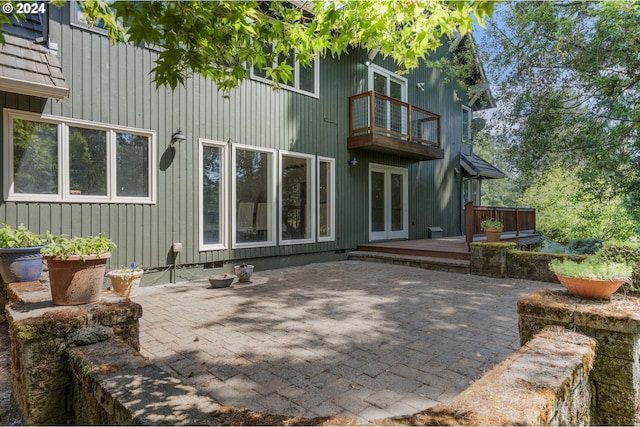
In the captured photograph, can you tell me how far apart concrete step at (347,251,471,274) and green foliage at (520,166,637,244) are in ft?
10.1

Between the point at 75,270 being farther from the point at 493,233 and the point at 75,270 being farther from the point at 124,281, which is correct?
the point at 493,233

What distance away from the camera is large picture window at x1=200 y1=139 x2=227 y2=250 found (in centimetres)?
640

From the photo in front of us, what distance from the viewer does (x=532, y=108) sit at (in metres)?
7.93

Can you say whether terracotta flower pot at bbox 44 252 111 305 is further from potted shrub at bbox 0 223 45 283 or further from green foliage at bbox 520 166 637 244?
green foliage at bbox 520 166 637 244

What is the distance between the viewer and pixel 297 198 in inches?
314

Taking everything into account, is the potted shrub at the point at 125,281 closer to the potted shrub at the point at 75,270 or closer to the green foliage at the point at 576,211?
the potted shrub at the point at 75,270

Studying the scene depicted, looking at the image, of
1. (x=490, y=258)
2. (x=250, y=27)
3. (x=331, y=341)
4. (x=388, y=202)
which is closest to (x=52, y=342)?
(x=331, y=341)

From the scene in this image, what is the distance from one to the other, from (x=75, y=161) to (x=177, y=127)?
65.5 inches

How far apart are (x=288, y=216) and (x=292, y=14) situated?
5.24 m

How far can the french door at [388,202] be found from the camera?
32.5ft

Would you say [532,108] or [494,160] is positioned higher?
[494,160]

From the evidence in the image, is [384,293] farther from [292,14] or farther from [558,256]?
[292,14]

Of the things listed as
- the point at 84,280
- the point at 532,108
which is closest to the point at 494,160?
the point at 532,108

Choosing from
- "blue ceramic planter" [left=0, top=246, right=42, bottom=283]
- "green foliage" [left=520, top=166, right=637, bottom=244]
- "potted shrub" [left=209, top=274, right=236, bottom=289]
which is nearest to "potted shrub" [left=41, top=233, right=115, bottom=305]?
"blue ceramic planter" [left=0, top=246, right=42, bottom=283]
